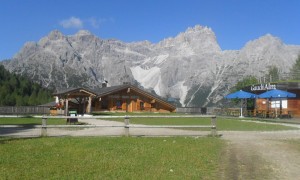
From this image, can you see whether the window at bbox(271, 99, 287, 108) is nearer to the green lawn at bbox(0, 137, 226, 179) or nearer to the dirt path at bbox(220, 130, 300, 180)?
the dirt path at bbox(220, 130, 300, 180)

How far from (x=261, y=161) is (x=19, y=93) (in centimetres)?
8417

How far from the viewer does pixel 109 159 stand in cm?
1163

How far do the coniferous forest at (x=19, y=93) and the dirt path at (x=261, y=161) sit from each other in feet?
227

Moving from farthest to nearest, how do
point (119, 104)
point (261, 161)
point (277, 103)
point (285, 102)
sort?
1. point (119, 104)
2. point (277, 103)
3. point (285, 102)
4. point (261, 161)

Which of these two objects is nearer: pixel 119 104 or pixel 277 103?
pixel 277 103

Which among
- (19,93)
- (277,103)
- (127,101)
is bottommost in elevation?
(277,103)

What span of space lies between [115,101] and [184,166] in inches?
1946

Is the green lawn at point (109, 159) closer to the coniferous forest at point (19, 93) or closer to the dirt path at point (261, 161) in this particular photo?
the dirt path at point (261, 161)

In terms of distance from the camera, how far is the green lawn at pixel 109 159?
9.60 m

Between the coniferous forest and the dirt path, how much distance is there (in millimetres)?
69256

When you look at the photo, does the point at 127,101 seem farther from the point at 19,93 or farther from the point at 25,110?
the point at 19,93

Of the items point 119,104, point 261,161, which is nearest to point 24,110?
point 119,104

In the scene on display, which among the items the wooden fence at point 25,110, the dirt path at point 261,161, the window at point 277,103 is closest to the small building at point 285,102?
the window at point 277,103

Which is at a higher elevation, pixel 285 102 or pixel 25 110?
pixel 285 102
